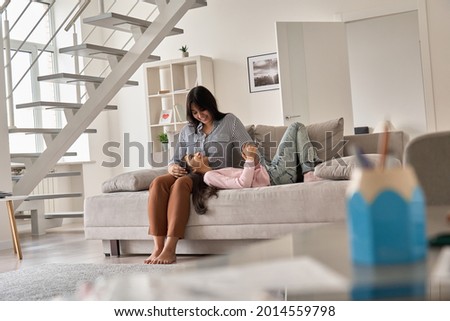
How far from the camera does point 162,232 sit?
4.03 metres

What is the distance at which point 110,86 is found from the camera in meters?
5.66

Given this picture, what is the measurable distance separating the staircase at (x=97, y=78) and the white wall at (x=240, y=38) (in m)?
1.63

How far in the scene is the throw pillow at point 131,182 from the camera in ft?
14.5

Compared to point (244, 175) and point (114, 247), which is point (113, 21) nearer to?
point (114, 247)

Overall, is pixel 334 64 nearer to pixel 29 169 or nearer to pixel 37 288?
pixel 29 169

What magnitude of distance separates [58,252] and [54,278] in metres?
1.42

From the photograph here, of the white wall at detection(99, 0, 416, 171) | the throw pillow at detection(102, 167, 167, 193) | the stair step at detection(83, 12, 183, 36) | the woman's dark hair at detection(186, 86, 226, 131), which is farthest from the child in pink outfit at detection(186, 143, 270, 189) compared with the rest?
the white wall at detection(99, 0, 416, 171)

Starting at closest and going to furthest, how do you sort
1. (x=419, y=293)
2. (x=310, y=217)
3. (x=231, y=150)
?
(x=419, y=293) < (x=310, y=217) < (x=231, y=150)

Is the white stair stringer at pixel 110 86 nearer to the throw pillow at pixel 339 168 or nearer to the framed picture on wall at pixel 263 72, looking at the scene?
the framed picture on wall at pixel 263 72

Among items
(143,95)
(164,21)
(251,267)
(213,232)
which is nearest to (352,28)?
(143,95)

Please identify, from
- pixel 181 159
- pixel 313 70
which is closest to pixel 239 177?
pixel 181 159

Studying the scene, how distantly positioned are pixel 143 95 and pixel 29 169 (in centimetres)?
256

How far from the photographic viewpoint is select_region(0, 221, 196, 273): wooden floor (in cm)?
427

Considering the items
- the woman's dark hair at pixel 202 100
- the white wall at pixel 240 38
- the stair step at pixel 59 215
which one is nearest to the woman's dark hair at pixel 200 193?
the woman's dark hair at pixel 202 100
